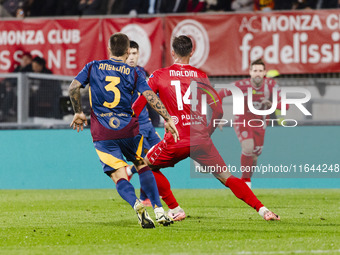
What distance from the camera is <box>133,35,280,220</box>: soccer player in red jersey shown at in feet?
26.5

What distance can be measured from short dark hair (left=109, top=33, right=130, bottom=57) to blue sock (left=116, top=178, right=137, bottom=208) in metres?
1.26

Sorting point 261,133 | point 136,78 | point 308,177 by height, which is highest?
point 136,78

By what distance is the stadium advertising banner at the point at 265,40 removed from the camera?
14.2 m

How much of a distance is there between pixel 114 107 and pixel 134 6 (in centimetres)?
860

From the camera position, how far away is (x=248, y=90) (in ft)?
40.5

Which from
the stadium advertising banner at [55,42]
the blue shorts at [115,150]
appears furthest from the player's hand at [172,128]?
the stadium advertising banner at [55,42]

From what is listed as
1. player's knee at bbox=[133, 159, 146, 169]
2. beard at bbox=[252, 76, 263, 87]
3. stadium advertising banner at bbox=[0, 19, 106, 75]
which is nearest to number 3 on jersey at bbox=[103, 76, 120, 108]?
player's knee at bbox=[133, 159, 146, 169]

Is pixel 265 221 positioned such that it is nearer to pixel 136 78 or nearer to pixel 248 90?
pixel 136 78

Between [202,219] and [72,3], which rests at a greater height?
[72,3]

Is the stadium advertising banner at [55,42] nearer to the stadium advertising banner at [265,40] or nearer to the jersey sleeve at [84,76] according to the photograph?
the stadium advertising banner at [265,40]

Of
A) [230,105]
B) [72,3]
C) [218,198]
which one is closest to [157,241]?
[218,198]

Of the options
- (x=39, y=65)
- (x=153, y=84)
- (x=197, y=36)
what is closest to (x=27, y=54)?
(x=39, y=65)

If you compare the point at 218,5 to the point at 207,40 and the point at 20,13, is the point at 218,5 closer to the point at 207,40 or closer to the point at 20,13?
the point at 207,40

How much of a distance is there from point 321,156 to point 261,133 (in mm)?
2163
